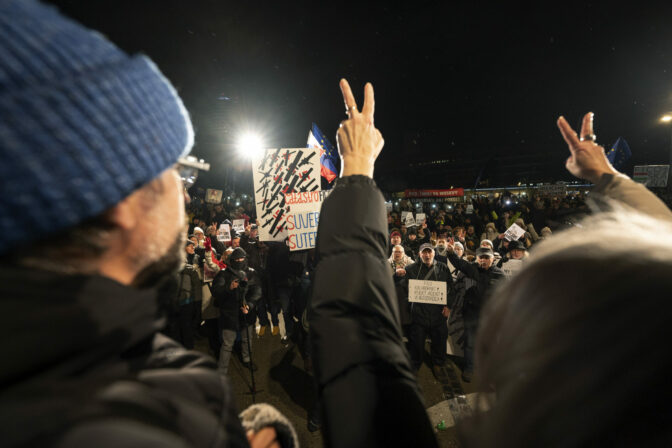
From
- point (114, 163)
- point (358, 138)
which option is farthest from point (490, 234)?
point (114, 163)

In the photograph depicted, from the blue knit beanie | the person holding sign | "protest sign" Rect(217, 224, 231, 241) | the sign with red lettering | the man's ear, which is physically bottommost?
the person holding sign

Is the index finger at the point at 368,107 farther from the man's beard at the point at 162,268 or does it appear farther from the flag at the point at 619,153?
the flag at the point at 619,153

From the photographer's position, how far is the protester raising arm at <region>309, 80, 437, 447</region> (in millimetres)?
761

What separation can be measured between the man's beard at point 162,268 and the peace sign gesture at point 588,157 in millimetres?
2139

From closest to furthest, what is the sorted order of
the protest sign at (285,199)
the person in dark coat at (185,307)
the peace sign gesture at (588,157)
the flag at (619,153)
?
the peace sign gesture at (588,157) → the person in dark coat at (185,307) → the protest sign at (285,199) → the flag at (619,153)

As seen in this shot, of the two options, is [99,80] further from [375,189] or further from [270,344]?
[270,344]

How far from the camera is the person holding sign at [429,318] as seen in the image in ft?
16.0

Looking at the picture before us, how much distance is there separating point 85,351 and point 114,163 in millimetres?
387

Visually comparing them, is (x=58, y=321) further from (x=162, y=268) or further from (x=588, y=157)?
(x=588, y=157)

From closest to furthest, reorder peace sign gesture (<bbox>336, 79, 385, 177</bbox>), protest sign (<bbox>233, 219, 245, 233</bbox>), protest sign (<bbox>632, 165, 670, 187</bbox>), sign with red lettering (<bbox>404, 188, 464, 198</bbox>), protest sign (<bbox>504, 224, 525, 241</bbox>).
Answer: peace sign gesture (<bbox>336, 79, 385, 177</bbox>) < protest sign (<bbox>504, 224, 525, 241</bbox>) < protest sign (<bbox>233, 219, 245, 233</bbox>) < protest sign (<bbox>632, 165, 670, 187</bbox>) < sign with red lettering (<bbox>404, 188, 464, 198</bbox>)

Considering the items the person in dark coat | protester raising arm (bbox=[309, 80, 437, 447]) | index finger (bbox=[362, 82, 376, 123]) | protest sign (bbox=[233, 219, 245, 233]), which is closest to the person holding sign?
the person in dark coat

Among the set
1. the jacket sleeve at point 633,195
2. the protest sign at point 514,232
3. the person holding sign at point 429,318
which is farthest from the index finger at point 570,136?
the protest sign at point 514,232

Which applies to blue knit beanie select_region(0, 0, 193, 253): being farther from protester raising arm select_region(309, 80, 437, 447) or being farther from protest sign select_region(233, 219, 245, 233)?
protest sign select_region(233, 219, 245, 233)

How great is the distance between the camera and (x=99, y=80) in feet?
2.10
